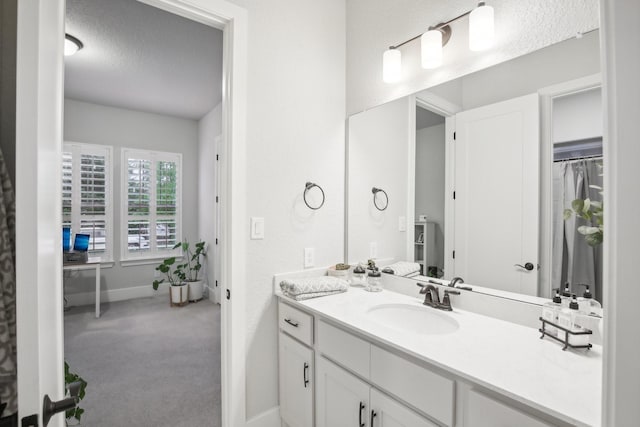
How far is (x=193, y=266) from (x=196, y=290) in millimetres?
508

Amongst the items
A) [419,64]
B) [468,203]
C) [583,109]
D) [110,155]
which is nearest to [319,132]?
[419,64]

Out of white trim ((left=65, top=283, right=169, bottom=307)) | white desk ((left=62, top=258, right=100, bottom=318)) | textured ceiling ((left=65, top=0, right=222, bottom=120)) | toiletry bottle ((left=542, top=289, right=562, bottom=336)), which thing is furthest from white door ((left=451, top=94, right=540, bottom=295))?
white trim ((left=65, top=283, right=169, bottom=307))

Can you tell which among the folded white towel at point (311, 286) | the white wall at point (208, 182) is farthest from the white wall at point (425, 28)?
the white wall at point (208, 182)

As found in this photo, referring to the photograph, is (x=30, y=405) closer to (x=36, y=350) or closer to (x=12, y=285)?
(x=36, y=350)

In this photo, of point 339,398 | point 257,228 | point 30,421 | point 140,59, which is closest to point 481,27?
point 257,228

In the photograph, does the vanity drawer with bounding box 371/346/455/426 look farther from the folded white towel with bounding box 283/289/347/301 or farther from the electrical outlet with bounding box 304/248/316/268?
the electrical outlet with bounding box 304/248/316/268

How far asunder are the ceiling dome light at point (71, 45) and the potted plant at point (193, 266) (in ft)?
9.08

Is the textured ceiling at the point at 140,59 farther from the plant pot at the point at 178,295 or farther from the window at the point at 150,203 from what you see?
the plant pot at the point at 178,295

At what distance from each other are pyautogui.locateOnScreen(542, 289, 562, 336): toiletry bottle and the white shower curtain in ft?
0.29

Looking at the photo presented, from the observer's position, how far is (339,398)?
1386 millimetres

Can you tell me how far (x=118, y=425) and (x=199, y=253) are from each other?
9.97 ft

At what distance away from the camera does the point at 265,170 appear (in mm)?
1812

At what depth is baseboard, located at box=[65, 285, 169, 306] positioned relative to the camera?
4.34 meters

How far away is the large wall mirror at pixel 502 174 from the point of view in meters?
1.17
